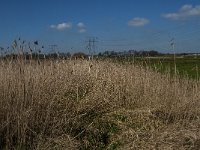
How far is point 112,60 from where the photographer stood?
498 inches

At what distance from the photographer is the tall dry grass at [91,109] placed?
7.00 m

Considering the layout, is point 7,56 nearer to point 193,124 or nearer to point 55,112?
point 55,112

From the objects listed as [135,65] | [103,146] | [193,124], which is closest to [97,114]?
[103,146]

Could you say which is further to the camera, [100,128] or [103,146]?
[100,128]

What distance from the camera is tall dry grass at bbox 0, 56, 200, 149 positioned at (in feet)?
23.0

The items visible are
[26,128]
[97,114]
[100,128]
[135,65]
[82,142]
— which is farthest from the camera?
[135,65]

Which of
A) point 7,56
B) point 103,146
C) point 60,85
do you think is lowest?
point 103,146

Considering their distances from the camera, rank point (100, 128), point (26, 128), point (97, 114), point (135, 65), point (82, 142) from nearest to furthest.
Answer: point (26, 128) → point (82, 142) → point (100, 128) → point (97, 114) → point (135, 65)

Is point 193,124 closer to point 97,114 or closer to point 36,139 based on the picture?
point 97,114

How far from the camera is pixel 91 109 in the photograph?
874cm

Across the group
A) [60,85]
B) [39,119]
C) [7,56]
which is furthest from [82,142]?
[7,56]

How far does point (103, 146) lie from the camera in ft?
24.7

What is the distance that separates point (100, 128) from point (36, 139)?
1509 millimetres

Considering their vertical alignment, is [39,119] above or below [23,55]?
below
